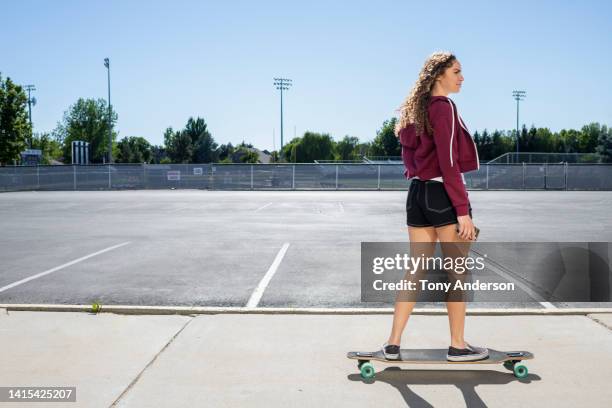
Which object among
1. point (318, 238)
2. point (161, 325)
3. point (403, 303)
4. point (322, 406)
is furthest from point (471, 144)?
point (318, 238)

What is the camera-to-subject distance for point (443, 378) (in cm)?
373

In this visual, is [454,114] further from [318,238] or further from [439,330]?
[318,238]

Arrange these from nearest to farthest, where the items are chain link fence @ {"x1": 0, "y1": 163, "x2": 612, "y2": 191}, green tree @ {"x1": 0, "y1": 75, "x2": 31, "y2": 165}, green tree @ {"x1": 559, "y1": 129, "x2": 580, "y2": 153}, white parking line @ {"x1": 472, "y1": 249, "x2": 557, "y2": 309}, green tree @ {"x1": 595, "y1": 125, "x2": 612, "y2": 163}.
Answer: white parking line @ {"x1": 472, "y1": 249, "x2": 557, "y2": 309}, chain link fence @ {"x1": 0, "y1": 163, "x2": 612, "y2": 191}, green tree @ {"x1": 0, "y1": 75, "x2": 31, "y2": 165}, green tree @ {"x1": 595, "y1": 125, "x2": 612, "y2": 163}, green tree @ {"x1": 559, "y1": 129, "x2": 580, "y2": 153}

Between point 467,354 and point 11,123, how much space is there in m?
56.9

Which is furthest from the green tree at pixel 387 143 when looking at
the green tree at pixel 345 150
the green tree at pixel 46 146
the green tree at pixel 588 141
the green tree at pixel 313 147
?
the green tree at pixel 46 146

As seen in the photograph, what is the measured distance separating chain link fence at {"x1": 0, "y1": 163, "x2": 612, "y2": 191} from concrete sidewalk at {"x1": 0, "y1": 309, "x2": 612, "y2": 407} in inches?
1342

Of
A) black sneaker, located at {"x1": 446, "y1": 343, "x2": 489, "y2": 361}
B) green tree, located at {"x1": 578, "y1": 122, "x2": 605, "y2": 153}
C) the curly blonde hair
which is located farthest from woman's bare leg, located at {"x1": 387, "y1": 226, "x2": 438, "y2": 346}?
green tree, located at {"x1": 578, "y1": 122, "x2": 605, "y2": 153}

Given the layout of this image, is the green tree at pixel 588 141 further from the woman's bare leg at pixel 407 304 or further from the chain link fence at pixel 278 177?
the woman's bare leg at pixel 407 304

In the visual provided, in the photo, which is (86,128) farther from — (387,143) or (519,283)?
(519,283)

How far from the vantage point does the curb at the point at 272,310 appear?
5.23m

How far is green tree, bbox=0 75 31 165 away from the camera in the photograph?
170ft

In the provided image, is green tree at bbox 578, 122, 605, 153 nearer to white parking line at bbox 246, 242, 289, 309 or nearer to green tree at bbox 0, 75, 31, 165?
green tree at bbox 0, 75, 31, 165

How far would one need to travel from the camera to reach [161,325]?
194 inches

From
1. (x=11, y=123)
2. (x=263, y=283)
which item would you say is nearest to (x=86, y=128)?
(x=11, y=123)
